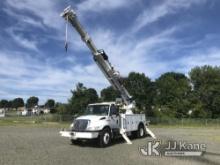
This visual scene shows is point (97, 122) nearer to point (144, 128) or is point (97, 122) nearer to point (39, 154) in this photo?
point (39, 154)

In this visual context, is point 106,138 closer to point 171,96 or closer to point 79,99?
point 79,99

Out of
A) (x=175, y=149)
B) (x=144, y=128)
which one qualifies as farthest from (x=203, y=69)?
(x=175, y=149)

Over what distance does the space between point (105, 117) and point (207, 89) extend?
5883 centimetres

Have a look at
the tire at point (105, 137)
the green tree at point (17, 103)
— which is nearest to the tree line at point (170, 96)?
the tire at point (105, 137)

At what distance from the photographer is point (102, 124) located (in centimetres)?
1953

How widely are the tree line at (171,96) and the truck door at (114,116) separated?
1659 inches

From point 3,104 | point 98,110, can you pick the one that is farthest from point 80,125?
point 3,104

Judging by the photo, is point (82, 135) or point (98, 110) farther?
point (98, 110)

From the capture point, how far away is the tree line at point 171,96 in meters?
69.4

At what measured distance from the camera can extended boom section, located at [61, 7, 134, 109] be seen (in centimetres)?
2208

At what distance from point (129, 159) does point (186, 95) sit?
61.0 m

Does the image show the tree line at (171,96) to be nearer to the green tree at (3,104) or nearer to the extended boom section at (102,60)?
the extended boom section at (102,60)

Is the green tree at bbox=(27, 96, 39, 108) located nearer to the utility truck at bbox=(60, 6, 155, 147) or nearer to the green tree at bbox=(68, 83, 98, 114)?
the green tree at bbox=(68, 83, 98, 114)

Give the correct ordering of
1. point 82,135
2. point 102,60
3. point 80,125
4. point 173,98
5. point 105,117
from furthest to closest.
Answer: point 173,98
point 102,60
point 105,117
point 80,125
point 82,135
